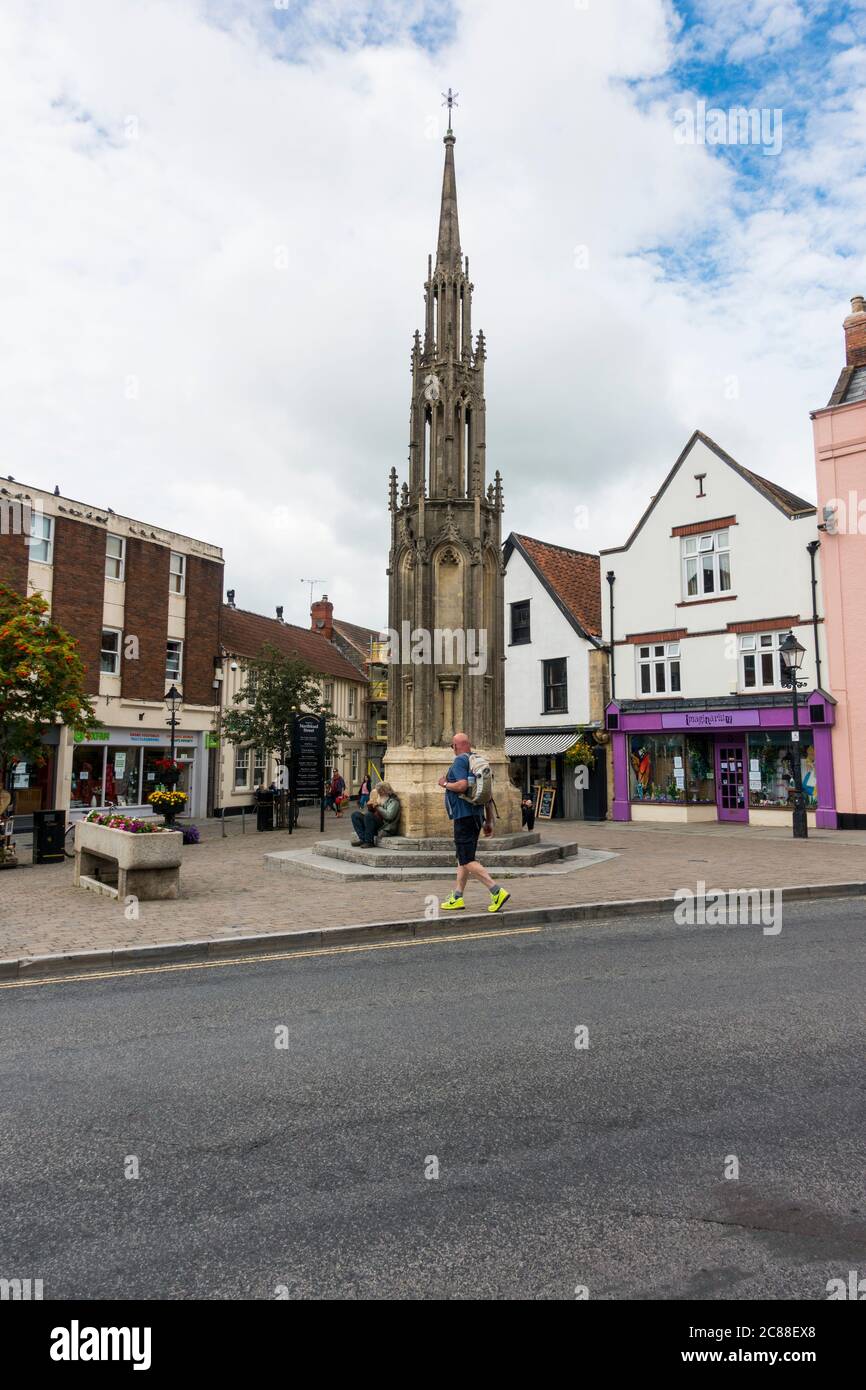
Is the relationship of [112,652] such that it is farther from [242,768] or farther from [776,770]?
[776,770]

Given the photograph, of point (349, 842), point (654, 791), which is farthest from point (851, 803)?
point (349, 842)

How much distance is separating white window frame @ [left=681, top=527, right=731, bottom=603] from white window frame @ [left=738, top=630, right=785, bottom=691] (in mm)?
1805

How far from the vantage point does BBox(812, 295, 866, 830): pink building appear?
72.4 feet

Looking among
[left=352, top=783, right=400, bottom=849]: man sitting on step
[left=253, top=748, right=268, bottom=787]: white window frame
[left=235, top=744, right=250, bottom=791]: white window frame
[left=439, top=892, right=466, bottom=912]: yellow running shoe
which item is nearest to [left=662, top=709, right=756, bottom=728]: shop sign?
[left=352, top=783, right=400, bottom=849]: man sitting on step

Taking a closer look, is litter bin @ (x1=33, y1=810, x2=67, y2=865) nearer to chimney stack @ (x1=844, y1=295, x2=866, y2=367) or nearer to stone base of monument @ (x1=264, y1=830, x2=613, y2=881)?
stone base of monument @ (x1=264, y1=830, x2=613, y2=881)

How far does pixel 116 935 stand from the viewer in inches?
334

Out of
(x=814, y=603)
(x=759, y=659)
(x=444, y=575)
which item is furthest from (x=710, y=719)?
(x=444, y=575)

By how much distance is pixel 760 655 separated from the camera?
2458 centimetres

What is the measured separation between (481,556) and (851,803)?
13.4 metres

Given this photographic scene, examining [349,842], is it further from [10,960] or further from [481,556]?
[10,960]

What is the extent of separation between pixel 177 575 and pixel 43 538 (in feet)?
19.6

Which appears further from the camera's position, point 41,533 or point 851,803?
A: point 41,533
